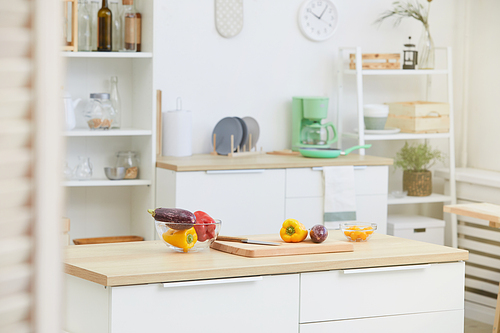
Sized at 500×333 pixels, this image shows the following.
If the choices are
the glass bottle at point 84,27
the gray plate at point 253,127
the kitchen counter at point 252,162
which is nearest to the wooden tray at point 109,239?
the kitchen counter at point 252,162

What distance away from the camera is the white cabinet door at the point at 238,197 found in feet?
11.6

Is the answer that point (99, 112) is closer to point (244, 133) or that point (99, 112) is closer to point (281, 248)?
point (244, 133)

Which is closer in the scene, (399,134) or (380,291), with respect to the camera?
(380,291)

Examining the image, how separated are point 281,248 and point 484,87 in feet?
11.0

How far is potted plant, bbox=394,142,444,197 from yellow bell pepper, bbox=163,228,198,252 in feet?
9.31

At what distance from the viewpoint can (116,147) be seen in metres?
4.01

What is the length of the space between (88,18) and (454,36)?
2.82 meters

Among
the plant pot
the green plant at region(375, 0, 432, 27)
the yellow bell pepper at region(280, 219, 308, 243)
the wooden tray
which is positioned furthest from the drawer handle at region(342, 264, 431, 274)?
the green plant at region(375, 0, 432, 27)

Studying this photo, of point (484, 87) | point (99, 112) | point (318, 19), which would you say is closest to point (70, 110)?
point (99, 112)

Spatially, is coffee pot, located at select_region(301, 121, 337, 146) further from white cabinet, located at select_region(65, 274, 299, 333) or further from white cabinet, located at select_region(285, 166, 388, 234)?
white cabinet, located at select_region(65, 274, 299, 333)

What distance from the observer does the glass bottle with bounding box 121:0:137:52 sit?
3695 mm

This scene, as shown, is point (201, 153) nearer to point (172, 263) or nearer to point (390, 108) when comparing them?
point (390, 108)

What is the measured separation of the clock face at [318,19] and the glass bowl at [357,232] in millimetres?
2431

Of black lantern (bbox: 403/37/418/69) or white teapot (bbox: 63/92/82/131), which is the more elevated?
black lantern (bbox: 403/37/418/69)
